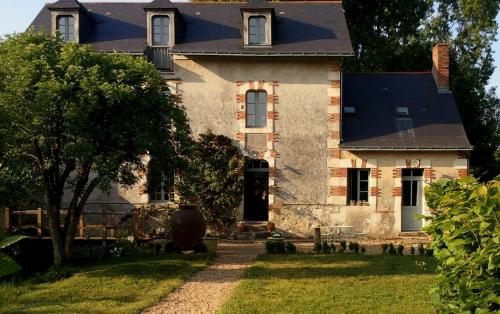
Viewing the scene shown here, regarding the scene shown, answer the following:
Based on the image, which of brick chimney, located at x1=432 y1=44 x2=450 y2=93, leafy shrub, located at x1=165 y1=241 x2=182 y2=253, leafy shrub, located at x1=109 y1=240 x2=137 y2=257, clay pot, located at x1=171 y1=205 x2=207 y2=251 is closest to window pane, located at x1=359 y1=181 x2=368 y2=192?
brick chimney, located at x1=432 y1=44 x2=450 y2=93

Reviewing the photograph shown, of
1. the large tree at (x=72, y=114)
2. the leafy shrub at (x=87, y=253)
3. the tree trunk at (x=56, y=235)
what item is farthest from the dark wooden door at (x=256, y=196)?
the tree trunk at (x=56, y=235)

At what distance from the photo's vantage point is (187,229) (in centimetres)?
1215

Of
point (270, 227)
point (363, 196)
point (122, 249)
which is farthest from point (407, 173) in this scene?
point (122, 249)

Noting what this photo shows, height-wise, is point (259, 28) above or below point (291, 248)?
above

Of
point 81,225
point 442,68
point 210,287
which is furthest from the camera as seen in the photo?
point 442,68

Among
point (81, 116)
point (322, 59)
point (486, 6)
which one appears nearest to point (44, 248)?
point (81, 116)

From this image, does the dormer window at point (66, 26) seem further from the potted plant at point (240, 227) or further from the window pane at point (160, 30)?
the potted plant at point (240, 227)

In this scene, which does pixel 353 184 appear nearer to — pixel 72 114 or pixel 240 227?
pixel 240 227

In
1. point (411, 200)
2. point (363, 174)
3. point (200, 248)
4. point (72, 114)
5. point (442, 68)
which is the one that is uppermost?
point (442, 68)

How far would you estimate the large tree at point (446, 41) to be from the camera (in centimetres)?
2206

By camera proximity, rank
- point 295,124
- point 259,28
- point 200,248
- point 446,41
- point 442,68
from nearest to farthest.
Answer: point 200,248 → point 295,124 → point 259,28 → point 442,68 → point 446,41

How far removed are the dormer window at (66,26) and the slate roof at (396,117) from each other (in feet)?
31.0

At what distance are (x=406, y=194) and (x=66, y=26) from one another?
12.4 metres

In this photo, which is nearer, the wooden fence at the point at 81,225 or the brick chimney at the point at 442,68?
the wooden fence at the point at 81,225
